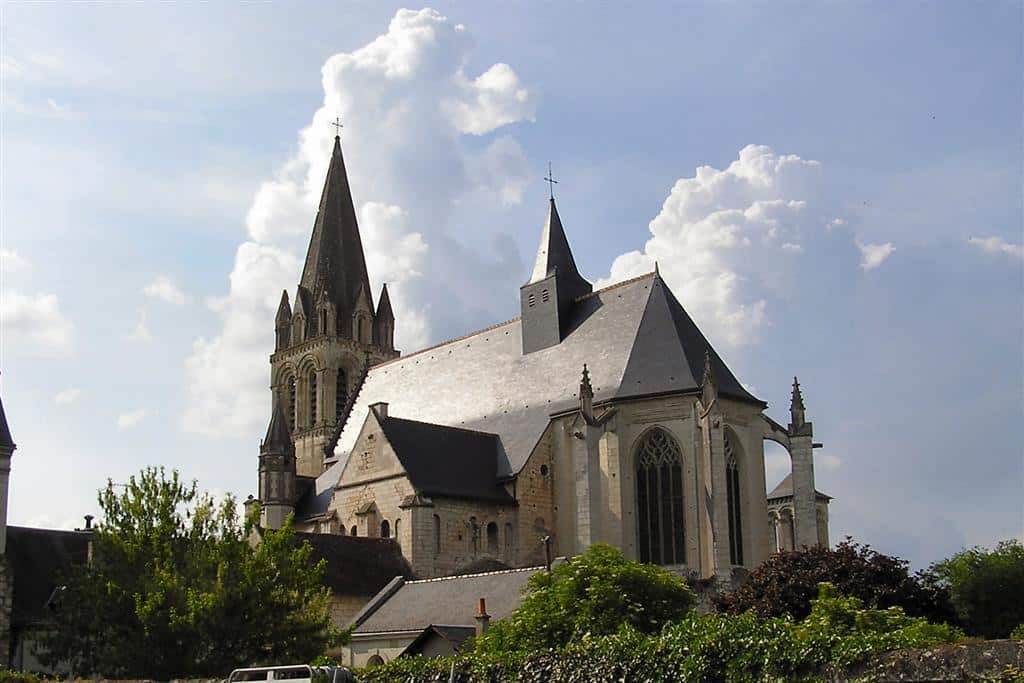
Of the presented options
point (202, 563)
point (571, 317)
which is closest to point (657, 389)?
point (571, 317)

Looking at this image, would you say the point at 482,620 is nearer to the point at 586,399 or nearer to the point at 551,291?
the point at 586,399

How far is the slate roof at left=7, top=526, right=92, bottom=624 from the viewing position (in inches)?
1446

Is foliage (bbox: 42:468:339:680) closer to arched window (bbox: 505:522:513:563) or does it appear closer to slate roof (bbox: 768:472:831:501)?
arched window (bbox: 505:522:513:563)

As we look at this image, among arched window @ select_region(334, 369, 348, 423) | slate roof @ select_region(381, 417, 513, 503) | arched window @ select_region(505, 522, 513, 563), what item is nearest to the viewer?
slate roof @ select_region(381, 417, 513, 503)

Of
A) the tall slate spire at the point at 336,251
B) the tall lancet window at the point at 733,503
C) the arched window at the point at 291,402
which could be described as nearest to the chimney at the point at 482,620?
the tall lancet window at the point at 733,503

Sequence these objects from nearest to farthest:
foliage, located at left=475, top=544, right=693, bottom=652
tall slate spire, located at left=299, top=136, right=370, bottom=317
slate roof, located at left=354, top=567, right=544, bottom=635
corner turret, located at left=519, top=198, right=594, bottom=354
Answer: foliage, located at left=475, top=544, right=693, bottom=652 → slate roof, located at left=354, top=567, right=544, bottom=635 → corner turret, located at left=519, top=198, right=594, bottom=354 → tall slate spire, located at left=299, top=136, right=370, bottom=317

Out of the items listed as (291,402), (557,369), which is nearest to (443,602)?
(557,369)

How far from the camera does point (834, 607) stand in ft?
68.1

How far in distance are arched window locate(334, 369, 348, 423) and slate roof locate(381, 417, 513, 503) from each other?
65.8 ft

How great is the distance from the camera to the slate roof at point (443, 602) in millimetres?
31375

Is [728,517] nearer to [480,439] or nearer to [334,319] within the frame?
[480,439]

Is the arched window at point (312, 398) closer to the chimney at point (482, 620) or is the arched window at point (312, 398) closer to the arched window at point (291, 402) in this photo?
the arched window at point (291, 402)

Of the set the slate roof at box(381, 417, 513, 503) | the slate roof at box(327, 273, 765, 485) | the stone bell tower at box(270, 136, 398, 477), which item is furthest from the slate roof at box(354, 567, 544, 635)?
the stone bell tower at box(270, 136, 398, 477)

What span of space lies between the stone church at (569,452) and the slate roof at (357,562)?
22.6 inches
